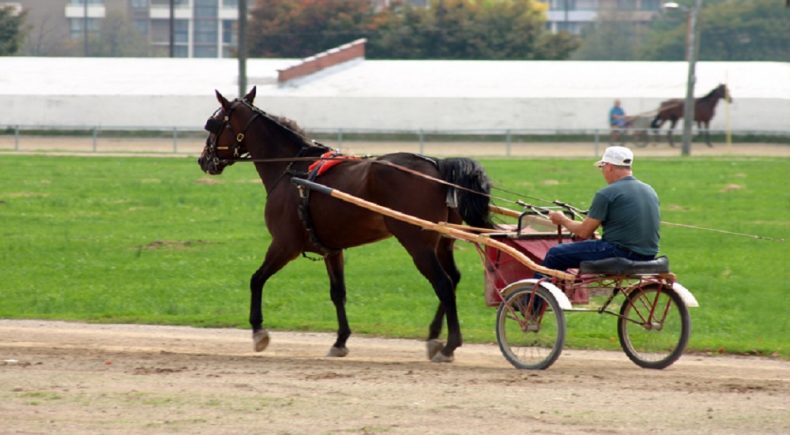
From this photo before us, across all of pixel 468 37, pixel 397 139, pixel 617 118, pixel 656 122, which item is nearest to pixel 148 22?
pixel 468 37

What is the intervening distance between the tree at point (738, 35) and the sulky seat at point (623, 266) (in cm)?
8333

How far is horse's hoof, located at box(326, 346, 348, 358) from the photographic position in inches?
455

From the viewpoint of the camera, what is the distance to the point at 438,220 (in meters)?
11.2

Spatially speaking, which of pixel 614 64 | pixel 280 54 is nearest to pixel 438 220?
pixel 614 64

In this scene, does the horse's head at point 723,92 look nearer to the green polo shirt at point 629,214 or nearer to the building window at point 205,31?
the green polo shirt at point 629,214

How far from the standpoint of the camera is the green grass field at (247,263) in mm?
14312

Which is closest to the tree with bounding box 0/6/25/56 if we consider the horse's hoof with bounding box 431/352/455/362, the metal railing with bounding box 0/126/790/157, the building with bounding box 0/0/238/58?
the metal railing with bounding box 0/126/790/157

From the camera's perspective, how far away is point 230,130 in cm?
1273

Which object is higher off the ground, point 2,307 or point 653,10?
point 653,10

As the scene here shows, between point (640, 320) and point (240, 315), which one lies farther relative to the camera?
point (240, 315)

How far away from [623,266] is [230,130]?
4482 mm

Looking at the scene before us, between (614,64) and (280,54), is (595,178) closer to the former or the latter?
(614,64)

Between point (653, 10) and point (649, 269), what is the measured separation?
5114 inches

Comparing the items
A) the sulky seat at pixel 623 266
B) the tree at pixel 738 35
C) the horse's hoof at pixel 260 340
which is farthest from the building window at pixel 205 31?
the sulky seat at pixel 623 266
